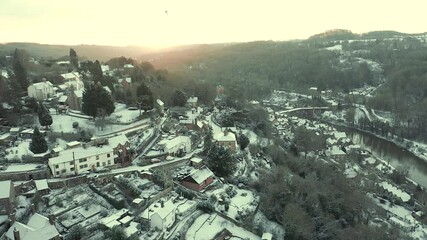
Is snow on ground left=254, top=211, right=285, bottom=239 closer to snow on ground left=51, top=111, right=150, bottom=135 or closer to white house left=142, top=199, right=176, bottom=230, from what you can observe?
white house left=142, top=199, right=176, bottom=230

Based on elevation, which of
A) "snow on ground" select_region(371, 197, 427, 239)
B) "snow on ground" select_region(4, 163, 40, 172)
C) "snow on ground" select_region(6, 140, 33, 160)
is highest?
"snow on ground" select_region(6, 140, 33, 160)

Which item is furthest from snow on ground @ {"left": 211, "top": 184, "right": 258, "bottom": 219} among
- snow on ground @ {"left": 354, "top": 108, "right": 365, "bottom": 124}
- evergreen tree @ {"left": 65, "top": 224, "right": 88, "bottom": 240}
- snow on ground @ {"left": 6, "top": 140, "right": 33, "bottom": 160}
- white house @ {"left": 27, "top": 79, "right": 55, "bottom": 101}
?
snow on ground @ {"left": 354, "top": 108, "right": 365, "bottom": 124}

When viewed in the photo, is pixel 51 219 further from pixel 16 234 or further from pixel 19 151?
pixel 19 151

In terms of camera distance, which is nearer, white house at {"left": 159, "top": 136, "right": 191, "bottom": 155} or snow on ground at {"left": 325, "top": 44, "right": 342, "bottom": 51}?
white house at {"left": 159, "top": 136, "right": 191, "bottom": 155}

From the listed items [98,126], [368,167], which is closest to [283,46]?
[368,167]

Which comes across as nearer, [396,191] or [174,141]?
[174,141]

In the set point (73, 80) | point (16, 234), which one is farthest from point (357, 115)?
point (16, 234)

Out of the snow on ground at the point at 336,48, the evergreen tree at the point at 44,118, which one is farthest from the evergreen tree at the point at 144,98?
the snow on ground at the point at 336,48
